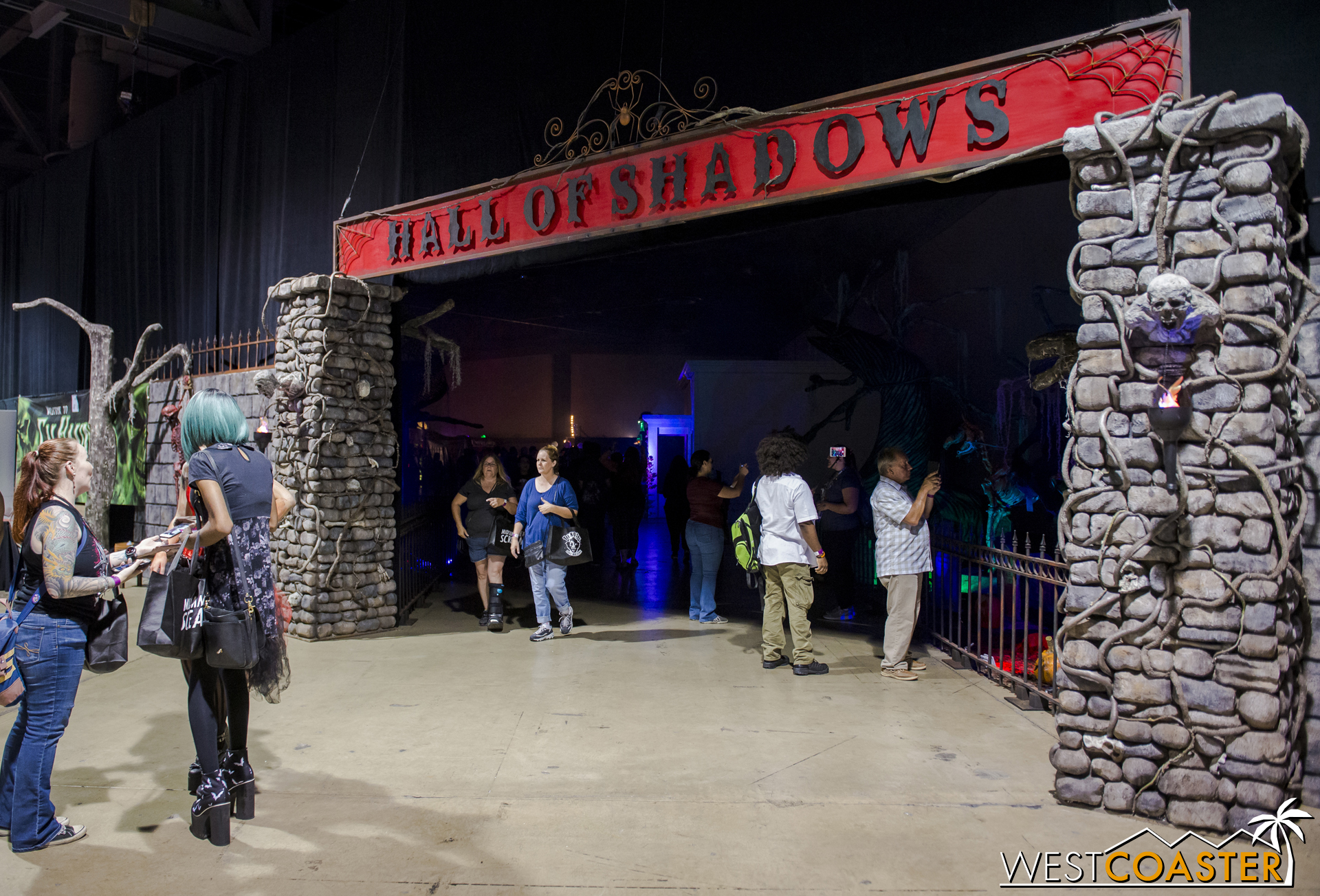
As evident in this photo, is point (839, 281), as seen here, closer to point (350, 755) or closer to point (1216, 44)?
point (1216, 44)

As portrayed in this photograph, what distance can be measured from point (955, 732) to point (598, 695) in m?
2.36

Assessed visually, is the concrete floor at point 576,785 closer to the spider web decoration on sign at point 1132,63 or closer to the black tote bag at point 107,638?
the black tote bag at point 107,638

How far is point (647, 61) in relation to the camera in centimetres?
662

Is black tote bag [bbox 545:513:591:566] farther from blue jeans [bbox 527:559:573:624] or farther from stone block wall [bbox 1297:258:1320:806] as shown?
stone block wall [bbox 1297:258:1320:806]

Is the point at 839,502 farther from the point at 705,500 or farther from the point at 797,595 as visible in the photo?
the point at 797,595

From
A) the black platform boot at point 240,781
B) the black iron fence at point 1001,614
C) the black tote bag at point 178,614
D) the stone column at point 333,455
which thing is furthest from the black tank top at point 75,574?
the black iron fence at point 1001,614

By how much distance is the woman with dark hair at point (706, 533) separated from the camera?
26.0ft

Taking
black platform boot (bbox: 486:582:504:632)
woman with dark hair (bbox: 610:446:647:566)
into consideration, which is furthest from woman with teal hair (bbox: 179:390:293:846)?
woman with dark hair (bbox: 610:446:647:566)

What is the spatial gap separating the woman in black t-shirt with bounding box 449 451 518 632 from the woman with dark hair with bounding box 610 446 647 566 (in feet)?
9.54

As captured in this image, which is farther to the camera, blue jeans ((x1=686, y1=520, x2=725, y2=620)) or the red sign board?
blue jeans ((x1=686, y1=520, x2=725, y2=620))

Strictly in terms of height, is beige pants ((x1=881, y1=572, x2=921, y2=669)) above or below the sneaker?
above

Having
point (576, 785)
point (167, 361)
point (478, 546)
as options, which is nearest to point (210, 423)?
point (576, 785)

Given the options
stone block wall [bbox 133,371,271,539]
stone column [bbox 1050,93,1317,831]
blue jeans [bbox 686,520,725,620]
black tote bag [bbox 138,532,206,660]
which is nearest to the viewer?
black tote bag [bbox 138,532,206,660]

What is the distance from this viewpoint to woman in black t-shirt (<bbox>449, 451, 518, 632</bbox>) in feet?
25.2
